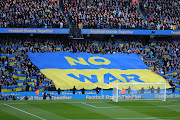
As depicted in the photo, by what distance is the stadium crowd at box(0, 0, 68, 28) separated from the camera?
161 ft

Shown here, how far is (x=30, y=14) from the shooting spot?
50.2m

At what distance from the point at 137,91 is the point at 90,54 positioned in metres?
15.1

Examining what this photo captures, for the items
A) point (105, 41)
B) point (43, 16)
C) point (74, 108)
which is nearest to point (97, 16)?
point (105, 41)

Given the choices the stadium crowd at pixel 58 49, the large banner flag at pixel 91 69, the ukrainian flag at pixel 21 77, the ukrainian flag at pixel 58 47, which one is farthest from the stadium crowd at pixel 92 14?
the ukrainian flag at pixel 21 77

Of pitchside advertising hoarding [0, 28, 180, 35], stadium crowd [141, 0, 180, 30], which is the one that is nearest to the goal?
pitchside advertising hoarding [0, 28, 180, 35]

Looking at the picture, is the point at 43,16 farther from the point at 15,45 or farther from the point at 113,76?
the point at 113,76

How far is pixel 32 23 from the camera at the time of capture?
164 feet

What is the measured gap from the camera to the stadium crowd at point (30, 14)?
4912 centimetres

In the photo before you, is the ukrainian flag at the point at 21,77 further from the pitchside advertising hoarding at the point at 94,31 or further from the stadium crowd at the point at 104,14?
the stadium crowd at the point at 104,14

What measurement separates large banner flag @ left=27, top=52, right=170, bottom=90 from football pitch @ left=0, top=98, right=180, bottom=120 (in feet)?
28.4

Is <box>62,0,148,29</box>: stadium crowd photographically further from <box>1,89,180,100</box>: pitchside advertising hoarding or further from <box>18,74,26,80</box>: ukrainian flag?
<box>1,89,180,100</box>: pitchside advertising hoarding

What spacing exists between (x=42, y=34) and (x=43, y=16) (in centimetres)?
284

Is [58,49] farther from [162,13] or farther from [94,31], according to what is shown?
[162,13]

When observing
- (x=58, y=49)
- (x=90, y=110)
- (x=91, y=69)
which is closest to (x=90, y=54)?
(x=91, y=69)
